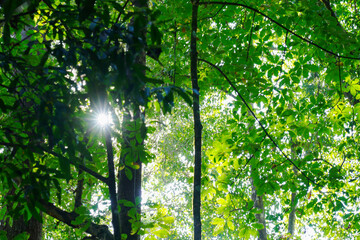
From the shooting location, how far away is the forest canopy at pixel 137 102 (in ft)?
4.51

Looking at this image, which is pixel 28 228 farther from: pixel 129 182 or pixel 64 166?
pixel 64 166

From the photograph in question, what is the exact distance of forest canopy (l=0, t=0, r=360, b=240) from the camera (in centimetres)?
137

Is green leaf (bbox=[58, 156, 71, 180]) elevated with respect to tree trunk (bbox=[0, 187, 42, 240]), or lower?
lower

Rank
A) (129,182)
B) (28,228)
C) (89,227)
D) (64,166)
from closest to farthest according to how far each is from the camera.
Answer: (64,166)
(89,227)
(129,182)
(28,228)

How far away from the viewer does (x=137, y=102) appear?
1664 millimetres

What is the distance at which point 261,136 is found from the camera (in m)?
3.57

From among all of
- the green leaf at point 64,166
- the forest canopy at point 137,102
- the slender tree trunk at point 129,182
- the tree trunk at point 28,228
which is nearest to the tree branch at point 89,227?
the forest canopy at point 137,102

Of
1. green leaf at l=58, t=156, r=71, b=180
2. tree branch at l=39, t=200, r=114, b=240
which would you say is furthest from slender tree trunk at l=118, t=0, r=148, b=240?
green leaf at l=58, t=156, r=71, b=180

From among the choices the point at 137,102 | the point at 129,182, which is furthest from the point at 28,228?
the point at 137,102

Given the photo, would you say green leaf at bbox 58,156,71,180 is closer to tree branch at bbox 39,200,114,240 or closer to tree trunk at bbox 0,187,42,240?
tree branch at bbox 39,200,114,240

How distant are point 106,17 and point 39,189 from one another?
2.75 ft

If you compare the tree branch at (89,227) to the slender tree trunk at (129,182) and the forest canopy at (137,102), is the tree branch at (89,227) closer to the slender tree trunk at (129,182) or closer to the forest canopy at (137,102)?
the forest canopy at (137,102)

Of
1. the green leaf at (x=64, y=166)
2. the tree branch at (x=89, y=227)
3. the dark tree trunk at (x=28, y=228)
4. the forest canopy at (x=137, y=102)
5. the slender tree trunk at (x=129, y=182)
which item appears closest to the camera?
the forest canopy at (x=137, y=102)

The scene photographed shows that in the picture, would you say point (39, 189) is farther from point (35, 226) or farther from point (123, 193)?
point (35, 226)
